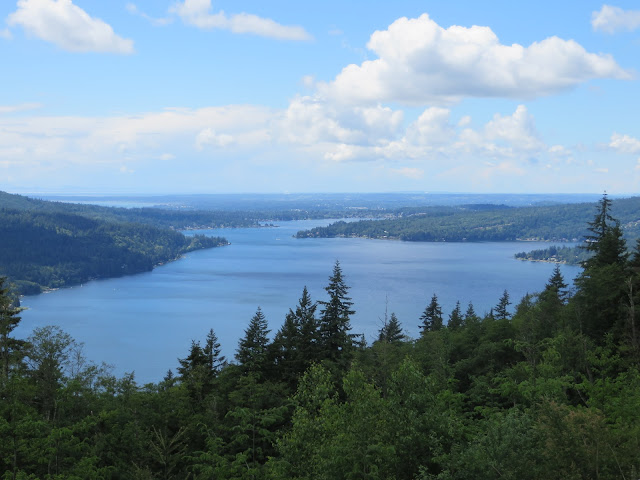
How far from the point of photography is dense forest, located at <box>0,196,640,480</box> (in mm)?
13164

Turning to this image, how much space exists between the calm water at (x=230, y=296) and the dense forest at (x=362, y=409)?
45.0 m

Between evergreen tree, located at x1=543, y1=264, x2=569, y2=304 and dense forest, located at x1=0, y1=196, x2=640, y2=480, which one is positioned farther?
evergreen tree, located at x1=543, y1=264, x2=569, y2=304

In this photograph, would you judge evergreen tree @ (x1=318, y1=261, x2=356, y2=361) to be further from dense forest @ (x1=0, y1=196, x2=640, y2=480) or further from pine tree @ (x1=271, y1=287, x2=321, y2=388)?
pine tree @ (x1=271, y1=287, x2=321, y2=388)

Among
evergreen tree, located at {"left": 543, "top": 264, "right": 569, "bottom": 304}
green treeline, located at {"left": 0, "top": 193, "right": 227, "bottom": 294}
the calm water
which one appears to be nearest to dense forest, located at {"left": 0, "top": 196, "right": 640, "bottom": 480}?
evergreen tree, located at {"left": 543, "top": 264, "right": 569, "bottom": 304}

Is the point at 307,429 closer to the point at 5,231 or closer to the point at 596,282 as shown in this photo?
the point at 596,282

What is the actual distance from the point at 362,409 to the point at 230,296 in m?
113

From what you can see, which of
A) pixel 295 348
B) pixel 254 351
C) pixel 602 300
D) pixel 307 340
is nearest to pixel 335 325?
pixel 307 340

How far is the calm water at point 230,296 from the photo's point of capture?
8856 centimetres

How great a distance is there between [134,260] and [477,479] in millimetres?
193874

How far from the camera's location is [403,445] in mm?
15445

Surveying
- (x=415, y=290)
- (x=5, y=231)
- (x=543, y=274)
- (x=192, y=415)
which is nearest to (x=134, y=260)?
(x=5, y=231)

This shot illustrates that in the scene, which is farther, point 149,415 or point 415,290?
point 415,290

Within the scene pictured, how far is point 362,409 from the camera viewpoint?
15344 millimetres

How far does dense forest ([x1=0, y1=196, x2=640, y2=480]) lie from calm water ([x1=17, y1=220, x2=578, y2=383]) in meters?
45.0
